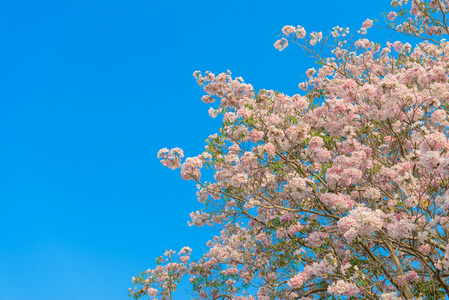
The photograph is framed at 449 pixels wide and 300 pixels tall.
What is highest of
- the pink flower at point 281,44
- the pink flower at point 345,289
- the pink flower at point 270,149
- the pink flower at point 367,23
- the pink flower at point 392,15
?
the pink flower at point 367,23

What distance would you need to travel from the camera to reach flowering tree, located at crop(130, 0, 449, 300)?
6.46 meters

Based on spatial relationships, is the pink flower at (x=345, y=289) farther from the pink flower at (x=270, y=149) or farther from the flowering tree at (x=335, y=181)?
the pink flower at (x=270, y=149)

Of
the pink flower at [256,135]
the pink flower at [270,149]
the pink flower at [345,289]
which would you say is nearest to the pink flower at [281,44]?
the pink flower at [256,135]

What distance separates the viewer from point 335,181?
24.0 feet

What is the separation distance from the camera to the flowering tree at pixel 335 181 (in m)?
6.46

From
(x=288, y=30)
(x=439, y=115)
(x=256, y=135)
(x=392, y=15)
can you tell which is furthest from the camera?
(x=392, y=15)

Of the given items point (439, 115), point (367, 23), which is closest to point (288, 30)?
point (367, 23)

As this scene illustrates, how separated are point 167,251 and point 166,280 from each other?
0.86 m

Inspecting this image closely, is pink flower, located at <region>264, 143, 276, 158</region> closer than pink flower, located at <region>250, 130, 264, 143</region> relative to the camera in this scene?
Yes

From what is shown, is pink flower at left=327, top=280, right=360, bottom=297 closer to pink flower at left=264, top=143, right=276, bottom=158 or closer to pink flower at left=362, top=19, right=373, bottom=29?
pink flower at left=264, top=143, right=276, bottom=158

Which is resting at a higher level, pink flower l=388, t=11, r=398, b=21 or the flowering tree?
pink flower l=388, t=11, r=398, b=21

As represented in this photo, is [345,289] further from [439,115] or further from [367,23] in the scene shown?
[367,23]

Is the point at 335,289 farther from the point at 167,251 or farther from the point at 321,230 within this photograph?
the point at 167,251

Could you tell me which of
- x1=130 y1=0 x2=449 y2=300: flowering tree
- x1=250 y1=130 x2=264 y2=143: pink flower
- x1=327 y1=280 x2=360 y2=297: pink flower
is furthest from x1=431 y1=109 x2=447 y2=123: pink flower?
x1=327 y1=280 x2=360 y2=297: pink flower
